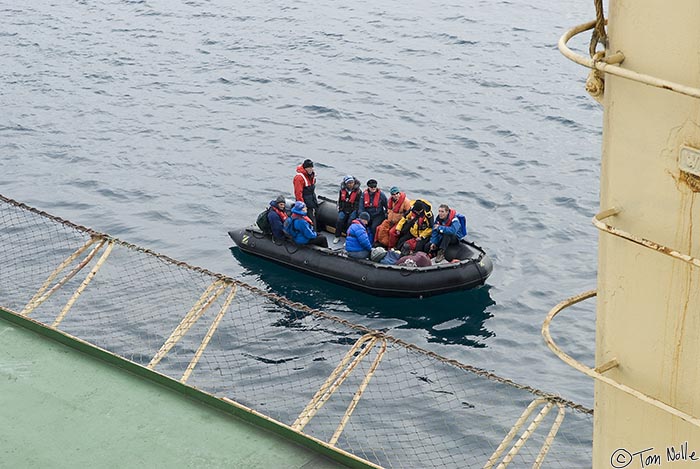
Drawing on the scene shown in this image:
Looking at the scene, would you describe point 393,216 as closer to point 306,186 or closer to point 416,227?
point 416,227

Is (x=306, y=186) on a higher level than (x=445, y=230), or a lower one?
higher

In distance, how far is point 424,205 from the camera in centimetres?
2028

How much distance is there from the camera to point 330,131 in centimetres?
3075

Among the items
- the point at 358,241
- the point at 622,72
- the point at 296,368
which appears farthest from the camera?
the point at 358,241

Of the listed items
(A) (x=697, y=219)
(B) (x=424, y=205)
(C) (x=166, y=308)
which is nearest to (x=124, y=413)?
(A) (x=697, y=219)

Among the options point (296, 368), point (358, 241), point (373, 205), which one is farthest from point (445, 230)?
point (296, 368)

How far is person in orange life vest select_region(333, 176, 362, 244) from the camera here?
69.4ft

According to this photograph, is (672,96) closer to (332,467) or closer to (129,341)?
(332,467)

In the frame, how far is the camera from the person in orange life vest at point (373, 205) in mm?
21047

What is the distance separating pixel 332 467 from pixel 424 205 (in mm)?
11890

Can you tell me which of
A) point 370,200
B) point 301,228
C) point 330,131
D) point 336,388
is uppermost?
point 336,388

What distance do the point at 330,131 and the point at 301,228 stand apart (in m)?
10.5

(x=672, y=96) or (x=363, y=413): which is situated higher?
(x=672, y=96)

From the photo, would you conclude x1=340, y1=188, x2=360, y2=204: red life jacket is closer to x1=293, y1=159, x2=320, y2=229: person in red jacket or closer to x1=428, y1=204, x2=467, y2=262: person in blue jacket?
x1=293, y1=159, x2=320, y2=229: person in red jacket
